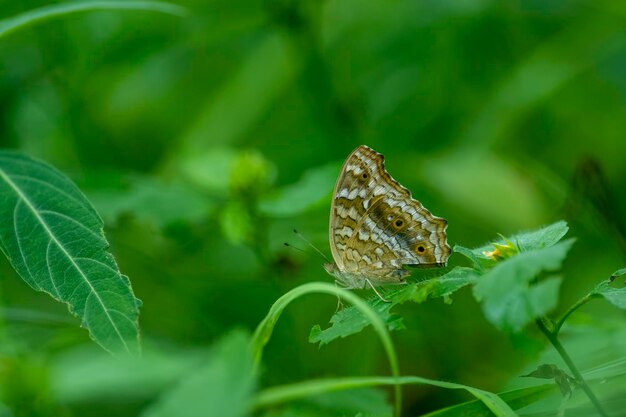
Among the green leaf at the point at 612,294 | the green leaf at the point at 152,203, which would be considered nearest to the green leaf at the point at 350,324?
the green leaf at the point at 612,294

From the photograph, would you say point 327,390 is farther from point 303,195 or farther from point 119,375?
point 303,195

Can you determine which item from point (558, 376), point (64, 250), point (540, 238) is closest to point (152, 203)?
point (64, 250)

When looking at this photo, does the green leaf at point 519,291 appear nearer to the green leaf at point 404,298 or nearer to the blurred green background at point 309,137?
the green leaf at point 404,298

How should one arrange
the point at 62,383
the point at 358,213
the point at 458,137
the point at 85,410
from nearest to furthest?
the point at 62,383 < the point at 358,213 < the point at 85,410 < the point at 458,137

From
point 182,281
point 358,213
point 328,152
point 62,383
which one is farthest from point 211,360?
point 328,152

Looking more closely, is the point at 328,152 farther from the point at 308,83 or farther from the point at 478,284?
the point at 478,284

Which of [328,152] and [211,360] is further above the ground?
[328,152]
